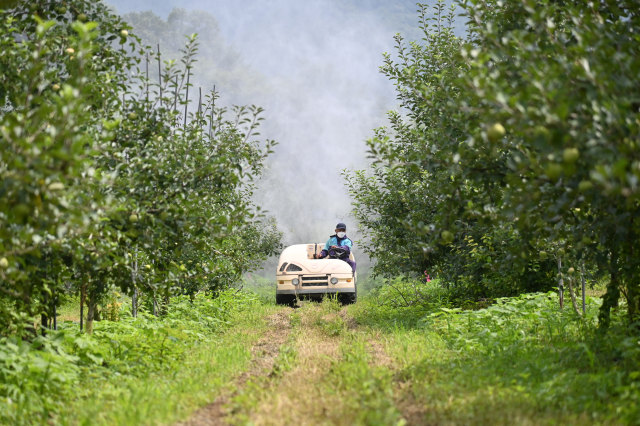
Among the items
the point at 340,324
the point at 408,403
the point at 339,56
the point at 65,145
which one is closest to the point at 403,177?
the point at 340,324

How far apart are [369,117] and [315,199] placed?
2760 centimetres

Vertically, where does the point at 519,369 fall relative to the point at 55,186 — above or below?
below

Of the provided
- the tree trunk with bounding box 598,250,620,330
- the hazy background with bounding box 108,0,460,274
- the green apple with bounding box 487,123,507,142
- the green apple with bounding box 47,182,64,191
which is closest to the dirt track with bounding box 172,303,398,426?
the green apple with bounding box 47,182,64,191

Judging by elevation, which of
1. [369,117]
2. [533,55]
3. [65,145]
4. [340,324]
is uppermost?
[369,117]

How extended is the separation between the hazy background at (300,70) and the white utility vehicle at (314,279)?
4870cm

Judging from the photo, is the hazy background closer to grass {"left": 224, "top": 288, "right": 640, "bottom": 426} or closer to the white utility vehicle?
the white utility vehicle

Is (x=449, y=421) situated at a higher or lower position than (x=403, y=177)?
lower

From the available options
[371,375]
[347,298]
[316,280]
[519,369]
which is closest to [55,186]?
[371,375]

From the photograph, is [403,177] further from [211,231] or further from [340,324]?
[211,231]

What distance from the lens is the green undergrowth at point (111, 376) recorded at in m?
3.13

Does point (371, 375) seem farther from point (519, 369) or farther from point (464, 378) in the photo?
point (519, 369)

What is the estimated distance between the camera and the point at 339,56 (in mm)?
99062

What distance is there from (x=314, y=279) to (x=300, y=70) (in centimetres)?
9297

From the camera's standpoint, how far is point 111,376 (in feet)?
13.4
